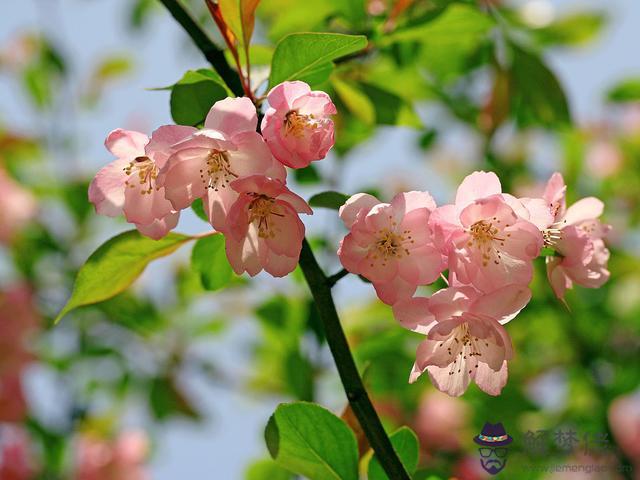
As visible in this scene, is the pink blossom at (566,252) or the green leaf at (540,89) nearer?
the pink blossom at (566,252)

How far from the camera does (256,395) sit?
7.68ft

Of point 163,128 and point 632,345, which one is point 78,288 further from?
point 632,345

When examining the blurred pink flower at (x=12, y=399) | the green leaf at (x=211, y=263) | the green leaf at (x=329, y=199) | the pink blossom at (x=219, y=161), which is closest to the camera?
the pink blossom at (x=219, y=161)

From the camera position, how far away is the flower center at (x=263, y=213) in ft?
2.48

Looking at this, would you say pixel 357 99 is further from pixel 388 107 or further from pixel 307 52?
pixel 307 52

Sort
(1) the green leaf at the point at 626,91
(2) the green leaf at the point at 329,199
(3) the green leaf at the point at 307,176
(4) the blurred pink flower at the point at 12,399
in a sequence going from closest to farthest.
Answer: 1. (2) the green leaf at the point at 329,199
2. (3) the green leaf at the point at 307,176
3. (1) the green leaf at the point at 626,91
4. (4) the blurred pink flower at the point at 12,399

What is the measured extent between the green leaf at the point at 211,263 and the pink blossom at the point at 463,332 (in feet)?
0.93

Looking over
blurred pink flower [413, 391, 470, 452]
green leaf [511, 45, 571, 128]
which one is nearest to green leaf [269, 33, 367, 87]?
green leaf [511, 45, 571, 128]

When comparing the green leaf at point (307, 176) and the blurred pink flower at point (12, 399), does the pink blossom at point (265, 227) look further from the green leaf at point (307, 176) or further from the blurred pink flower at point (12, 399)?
the blurred pink flower at point (12, 399)

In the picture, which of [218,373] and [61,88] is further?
[61,88]

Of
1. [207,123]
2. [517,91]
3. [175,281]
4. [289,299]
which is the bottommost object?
[175,281]

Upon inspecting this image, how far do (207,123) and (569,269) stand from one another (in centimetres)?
42

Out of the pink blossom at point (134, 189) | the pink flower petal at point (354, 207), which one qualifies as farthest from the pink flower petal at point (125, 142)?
the pink flower petal at point (354, 207)

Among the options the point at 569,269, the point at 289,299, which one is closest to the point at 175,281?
the point at 289,299
